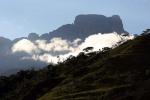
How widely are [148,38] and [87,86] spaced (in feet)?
166

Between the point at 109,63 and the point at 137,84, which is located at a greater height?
the point at 109,63

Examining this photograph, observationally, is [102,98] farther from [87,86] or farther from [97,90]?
[87,86]

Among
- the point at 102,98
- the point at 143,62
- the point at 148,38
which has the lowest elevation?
the point at 102,98

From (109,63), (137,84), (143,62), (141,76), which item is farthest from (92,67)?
(137,84)

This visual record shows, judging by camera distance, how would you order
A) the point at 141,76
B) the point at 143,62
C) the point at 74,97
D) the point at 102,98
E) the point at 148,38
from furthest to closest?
the point at 148,38, the point at 143,62, the point at 141,76, the point at 74,97, the point at 102,98

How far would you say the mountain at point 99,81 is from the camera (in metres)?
120

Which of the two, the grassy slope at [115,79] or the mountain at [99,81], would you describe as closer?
the grassy slope at [115,79]

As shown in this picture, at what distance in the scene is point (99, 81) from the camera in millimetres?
141250

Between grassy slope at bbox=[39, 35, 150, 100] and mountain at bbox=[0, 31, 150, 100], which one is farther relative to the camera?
mountain at bbox=[0, 31, 150, 100]

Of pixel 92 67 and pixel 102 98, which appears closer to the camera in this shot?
pixel 102 98

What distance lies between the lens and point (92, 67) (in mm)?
167625

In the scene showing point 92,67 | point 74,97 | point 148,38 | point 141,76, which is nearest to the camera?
point 74,97

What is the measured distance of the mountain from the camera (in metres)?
120

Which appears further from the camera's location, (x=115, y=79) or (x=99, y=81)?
(x=99, y=81)
